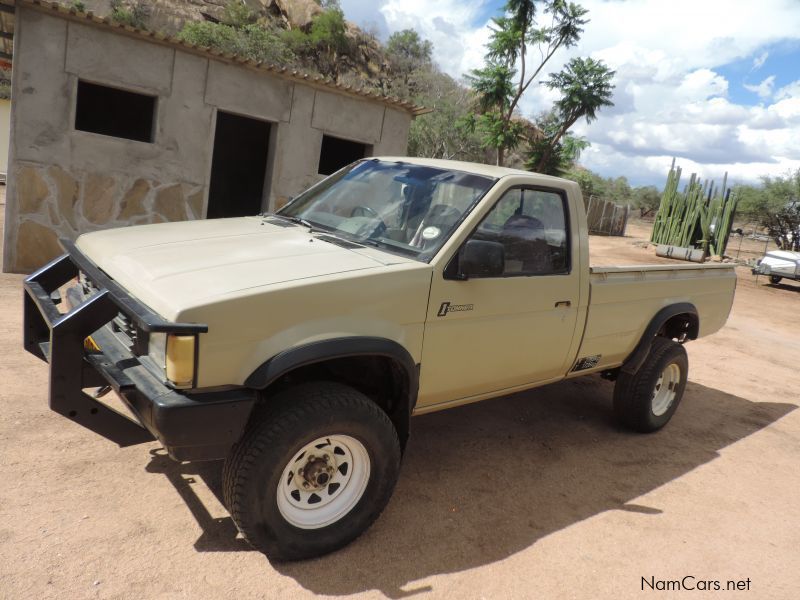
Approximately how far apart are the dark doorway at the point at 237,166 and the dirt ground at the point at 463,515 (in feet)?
23.8

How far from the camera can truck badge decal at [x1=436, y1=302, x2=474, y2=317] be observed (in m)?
3.22

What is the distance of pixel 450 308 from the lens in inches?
129

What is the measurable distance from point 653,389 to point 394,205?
268 cm

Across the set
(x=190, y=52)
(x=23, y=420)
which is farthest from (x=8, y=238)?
(x=23, y=420)

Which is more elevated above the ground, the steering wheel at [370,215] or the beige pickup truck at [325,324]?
the steering wheel at [370,215]

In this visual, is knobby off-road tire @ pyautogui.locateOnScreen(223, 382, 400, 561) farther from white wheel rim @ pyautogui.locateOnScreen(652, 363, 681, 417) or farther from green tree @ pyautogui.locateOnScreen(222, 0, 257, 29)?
green tree @ pyautogui.locateOnScreen(222, 0, 257, 29)

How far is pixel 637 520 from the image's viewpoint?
3.75 meters

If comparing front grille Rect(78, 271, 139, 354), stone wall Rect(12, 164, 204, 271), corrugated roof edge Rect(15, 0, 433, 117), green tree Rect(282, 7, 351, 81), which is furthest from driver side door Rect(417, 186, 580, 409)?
green tree Rect(282, 7, 351, 81)

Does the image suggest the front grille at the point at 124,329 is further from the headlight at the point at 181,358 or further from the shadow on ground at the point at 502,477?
the shadow on ground at the point at 502,477

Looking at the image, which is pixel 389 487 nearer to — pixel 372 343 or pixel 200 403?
pixel 372 343

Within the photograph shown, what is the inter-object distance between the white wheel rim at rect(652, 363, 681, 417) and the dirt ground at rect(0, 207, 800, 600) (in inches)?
10.5

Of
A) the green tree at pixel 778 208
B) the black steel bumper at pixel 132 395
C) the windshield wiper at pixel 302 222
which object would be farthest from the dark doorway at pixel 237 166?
the green tree at pixel 778 208

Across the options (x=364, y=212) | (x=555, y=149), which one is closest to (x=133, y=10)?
(x=555, y=149)

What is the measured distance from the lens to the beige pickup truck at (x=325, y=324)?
8.39ft
